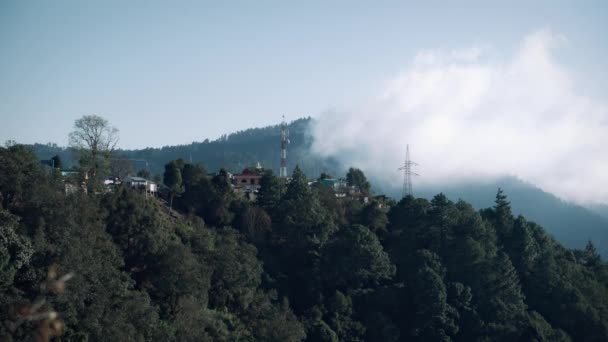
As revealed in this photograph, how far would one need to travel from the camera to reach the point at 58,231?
68.9 feet

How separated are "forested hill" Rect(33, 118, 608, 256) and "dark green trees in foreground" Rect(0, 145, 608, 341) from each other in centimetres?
1132

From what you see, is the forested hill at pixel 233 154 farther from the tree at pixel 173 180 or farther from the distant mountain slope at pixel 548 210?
the tree at pixel 173 180

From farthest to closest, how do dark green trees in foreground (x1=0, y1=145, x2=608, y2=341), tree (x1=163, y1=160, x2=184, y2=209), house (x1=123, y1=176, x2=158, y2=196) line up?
house (x1=123, y1=176, x2=158, y2=196) < tree (x1=163, y1=160, x2=184, y2=209) < dark green trees in foreground (x1=0, y1=145, x2=608, y2=341)

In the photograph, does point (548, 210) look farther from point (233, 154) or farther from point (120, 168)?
point (233, 154)

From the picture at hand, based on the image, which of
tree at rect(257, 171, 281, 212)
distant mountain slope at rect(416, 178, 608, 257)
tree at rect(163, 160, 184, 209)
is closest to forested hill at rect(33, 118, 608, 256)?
distant mountain slope at rect(416, 178, 608, 257)

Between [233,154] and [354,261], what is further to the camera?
[233,154]

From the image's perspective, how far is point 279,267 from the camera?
32.5m

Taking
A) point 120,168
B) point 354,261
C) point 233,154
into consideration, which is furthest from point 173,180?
point 233,154

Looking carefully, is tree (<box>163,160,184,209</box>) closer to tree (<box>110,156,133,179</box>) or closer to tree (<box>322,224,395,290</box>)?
tree (<box>110,156,133,179</box>)

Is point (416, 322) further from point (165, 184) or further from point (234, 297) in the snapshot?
point (165, 184)

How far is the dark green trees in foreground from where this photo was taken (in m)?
20.8

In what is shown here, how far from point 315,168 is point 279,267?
73.6 metres

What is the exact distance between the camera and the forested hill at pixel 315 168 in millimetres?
64925

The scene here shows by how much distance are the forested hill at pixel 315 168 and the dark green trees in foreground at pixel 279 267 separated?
37.1ft
